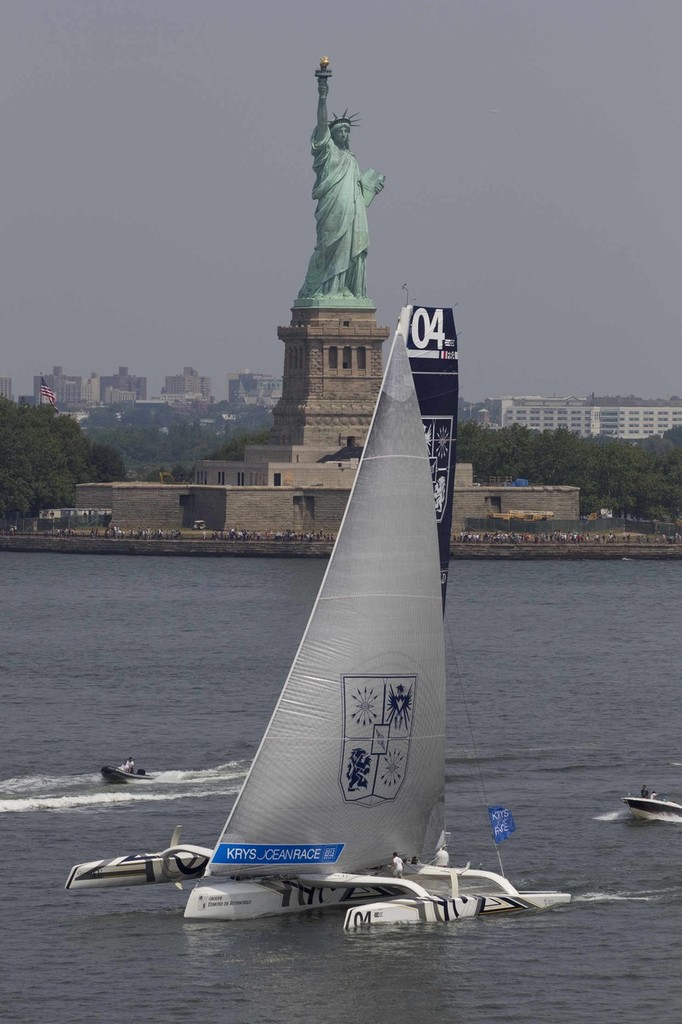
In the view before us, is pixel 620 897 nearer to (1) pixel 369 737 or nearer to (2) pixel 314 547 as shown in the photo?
(1) pixel 369 737

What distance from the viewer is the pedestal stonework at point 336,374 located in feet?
361

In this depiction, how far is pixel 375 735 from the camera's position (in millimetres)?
32062

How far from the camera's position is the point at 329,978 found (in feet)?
98.4

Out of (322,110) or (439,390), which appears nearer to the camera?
(439,390)

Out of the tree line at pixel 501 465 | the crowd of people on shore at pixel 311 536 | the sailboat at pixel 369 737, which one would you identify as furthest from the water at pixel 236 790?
the tree line at pixel 501 465

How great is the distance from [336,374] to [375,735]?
3114 inches

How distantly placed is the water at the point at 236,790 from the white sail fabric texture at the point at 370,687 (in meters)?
1.46

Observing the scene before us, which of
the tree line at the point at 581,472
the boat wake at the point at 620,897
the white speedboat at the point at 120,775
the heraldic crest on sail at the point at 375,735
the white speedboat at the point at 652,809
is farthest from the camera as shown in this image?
the tree line at the point at 581,472

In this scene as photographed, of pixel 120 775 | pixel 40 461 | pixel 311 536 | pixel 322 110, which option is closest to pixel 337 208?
pixel 322 110

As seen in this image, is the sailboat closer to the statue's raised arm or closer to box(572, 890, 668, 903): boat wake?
box(572, 890, 668, 903): boat wake

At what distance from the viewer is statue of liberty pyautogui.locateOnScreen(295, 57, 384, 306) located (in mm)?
108875

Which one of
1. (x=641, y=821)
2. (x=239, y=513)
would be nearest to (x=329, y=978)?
(x=641, y=821)

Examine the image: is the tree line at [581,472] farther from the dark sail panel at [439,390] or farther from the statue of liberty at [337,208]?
the dark sail panel at [439,390]

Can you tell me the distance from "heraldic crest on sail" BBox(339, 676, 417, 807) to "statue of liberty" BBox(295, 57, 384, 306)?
3084 inches
